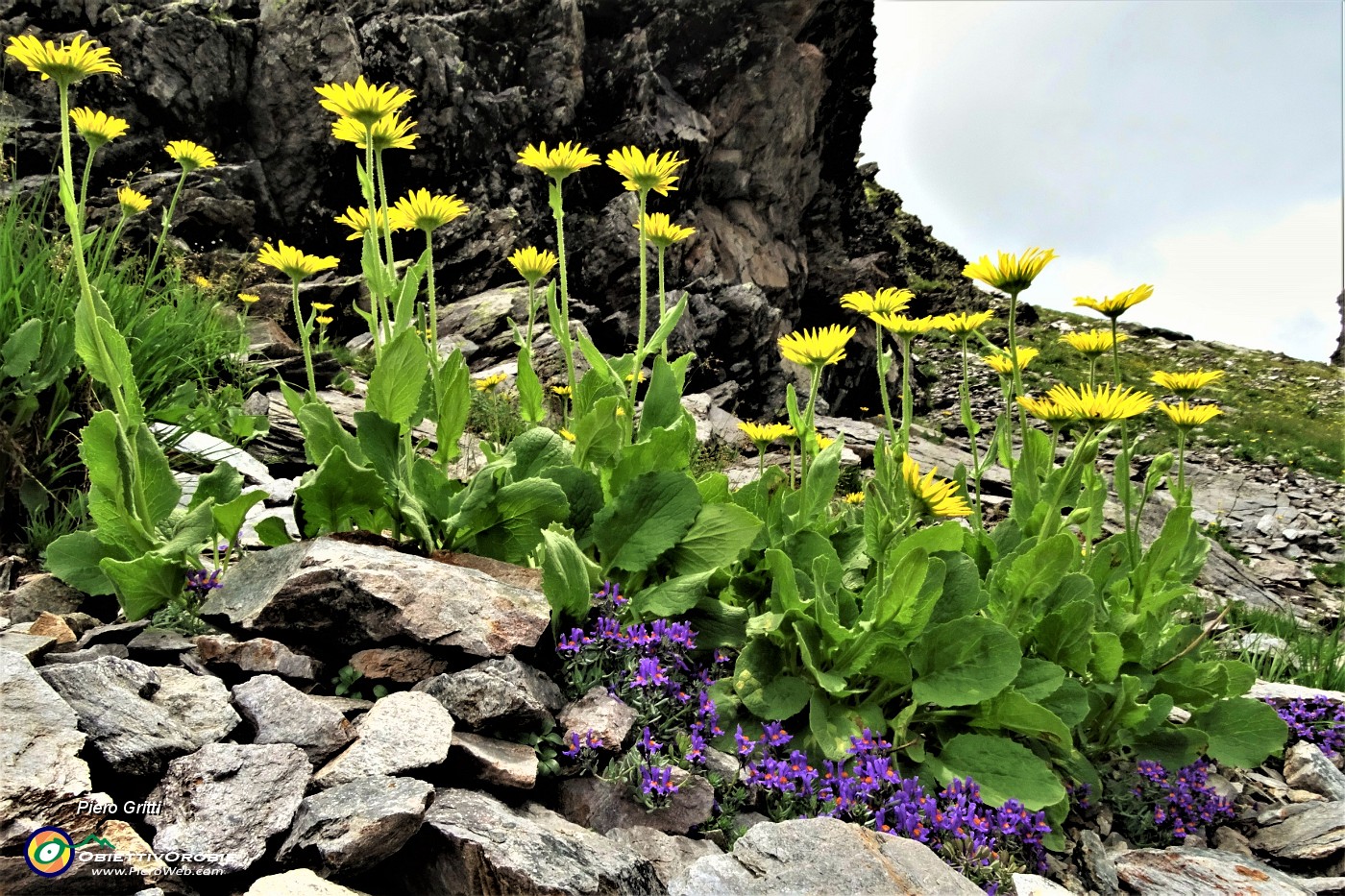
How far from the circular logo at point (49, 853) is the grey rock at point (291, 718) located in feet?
1.45

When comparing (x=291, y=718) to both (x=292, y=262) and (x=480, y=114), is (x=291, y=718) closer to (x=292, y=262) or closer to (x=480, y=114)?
(x=292, y=262)

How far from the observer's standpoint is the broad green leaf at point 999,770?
2.20 metres

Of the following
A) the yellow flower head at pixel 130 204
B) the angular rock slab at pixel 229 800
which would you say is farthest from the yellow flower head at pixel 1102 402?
Result: the yellow flower head at pixel 130 204

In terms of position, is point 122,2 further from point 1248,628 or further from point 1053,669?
point 1248,628

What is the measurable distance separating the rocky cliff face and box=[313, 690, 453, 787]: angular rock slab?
13079 mm

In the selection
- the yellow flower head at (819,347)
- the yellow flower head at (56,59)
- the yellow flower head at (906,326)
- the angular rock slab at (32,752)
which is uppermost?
the yellow flower head at (906,326)

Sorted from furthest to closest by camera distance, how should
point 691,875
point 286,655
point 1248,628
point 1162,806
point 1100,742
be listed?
point 1248,628, point 1100,742, point 1162,806, point 286,655, point 691,875

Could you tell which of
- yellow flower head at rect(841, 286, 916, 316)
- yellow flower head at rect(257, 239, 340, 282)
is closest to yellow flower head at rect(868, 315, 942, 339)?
yellow flower head at rect(841, 286, 916, 316)

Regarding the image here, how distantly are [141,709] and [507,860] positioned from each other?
0.88m

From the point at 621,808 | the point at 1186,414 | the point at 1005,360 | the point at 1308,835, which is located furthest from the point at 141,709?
the point at 1186,414

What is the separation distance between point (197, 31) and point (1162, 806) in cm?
1845

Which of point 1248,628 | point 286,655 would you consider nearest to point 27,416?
point 286,655

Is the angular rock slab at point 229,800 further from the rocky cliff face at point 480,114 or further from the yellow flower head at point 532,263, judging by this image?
the rocky cliff face at point 480,114

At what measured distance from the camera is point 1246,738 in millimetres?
2846
